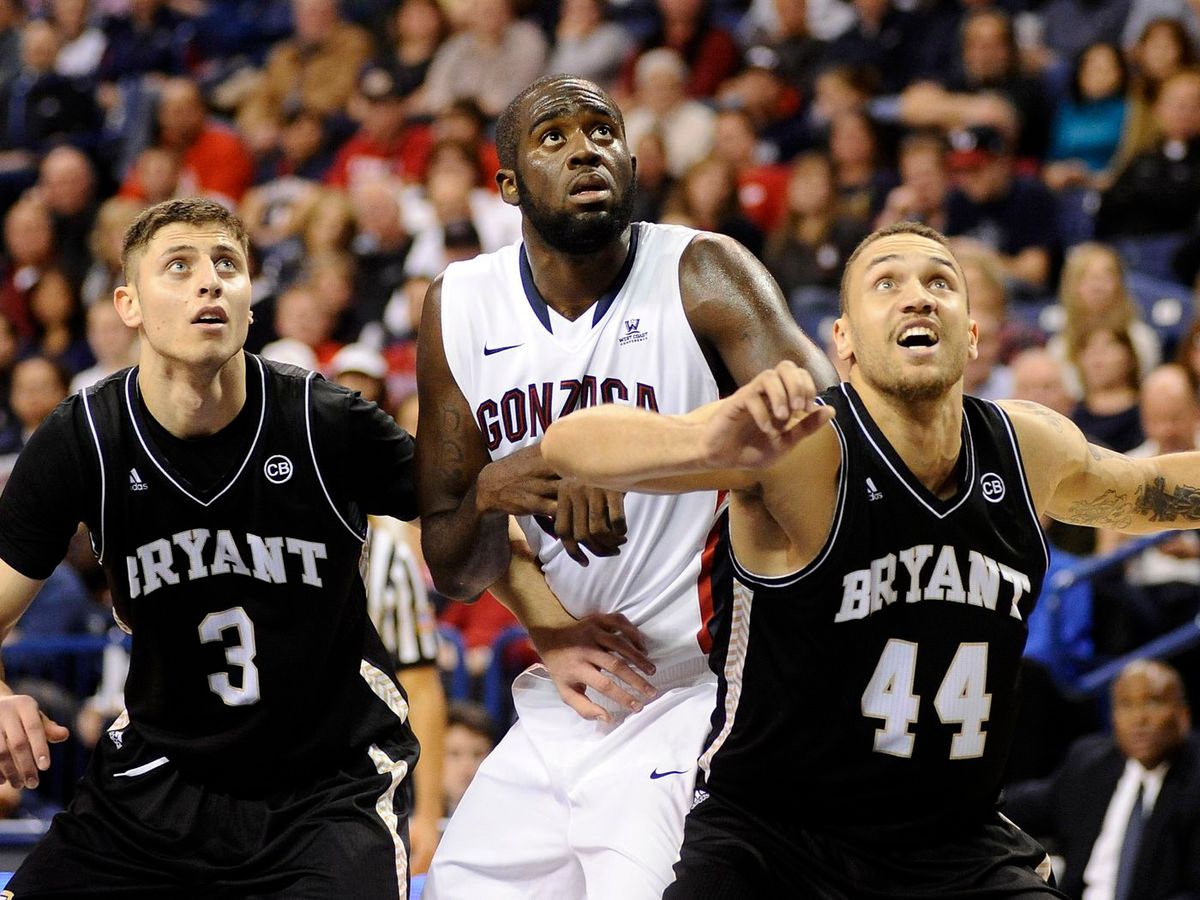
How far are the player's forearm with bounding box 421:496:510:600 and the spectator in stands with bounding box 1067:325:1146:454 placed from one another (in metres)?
4.46

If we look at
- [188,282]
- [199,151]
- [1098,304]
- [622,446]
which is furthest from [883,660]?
[199,151]

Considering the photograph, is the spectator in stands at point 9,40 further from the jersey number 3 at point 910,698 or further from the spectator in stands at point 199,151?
the jersey number 3 at point 910,698

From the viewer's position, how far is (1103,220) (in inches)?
390

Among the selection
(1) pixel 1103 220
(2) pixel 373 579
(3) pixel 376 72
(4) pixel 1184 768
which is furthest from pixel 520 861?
(3) pixel 376 72

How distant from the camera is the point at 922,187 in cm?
982

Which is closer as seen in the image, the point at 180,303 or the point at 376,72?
the point at 180,303

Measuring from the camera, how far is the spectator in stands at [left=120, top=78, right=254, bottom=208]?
522 inches

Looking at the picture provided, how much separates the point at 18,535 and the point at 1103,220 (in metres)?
7.12

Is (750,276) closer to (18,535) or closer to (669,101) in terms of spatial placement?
(18,535)

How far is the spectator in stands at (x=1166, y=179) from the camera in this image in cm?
965

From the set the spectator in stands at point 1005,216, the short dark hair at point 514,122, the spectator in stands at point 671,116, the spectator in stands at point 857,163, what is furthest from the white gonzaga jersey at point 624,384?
the spectator in stands at point 671,116

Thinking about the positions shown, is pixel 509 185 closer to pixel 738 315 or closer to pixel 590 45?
pixel 738 315

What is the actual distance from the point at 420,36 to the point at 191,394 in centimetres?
956

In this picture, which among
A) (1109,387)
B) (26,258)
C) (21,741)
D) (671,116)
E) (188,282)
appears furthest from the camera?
(26,258)
